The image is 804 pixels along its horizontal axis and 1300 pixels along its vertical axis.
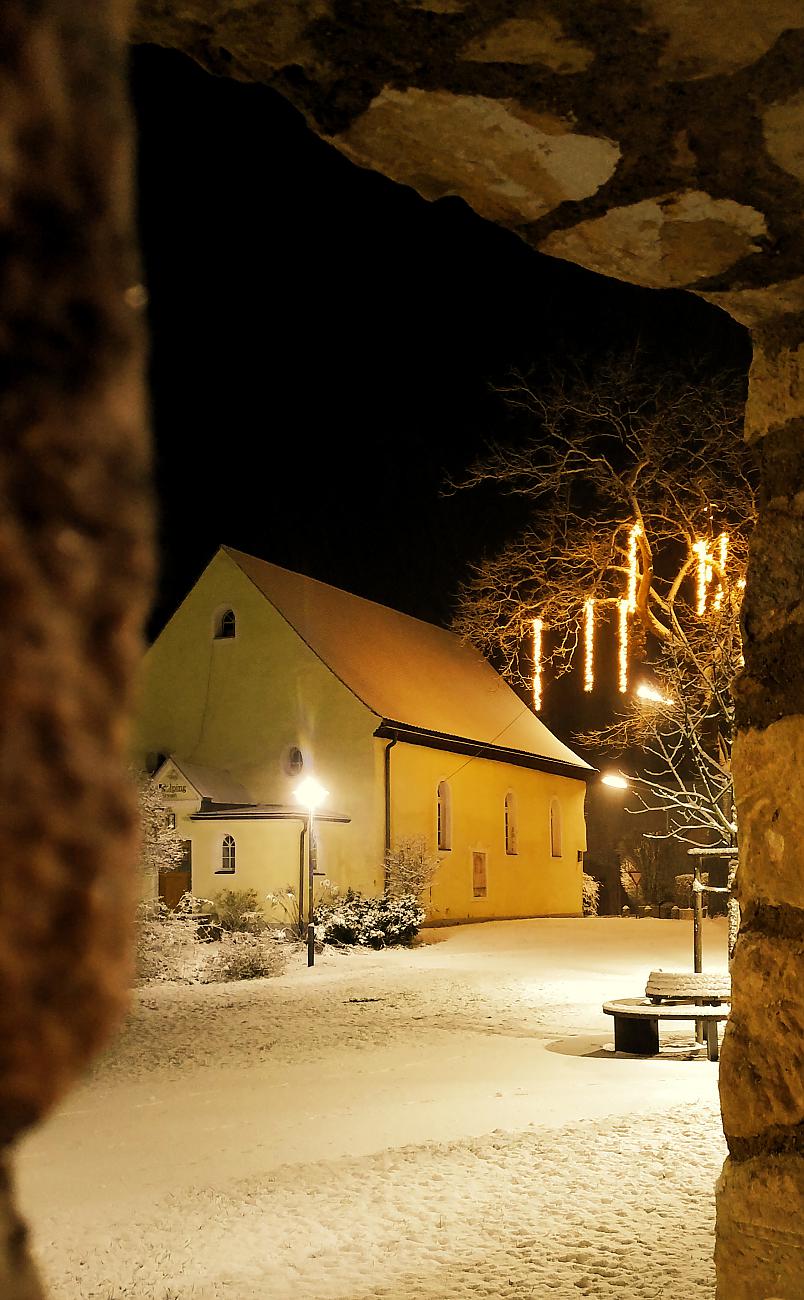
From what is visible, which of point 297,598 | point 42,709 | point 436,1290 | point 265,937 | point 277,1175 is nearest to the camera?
point 42,709

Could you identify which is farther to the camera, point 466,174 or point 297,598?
point 297,598

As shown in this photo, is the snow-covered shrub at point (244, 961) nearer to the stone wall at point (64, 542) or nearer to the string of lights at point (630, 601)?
the string of lights at point (630, 601)

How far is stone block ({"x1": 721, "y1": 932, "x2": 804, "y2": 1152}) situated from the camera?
95.5 inches

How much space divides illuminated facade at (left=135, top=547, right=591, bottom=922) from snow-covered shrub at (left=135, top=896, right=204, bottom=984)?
562cm

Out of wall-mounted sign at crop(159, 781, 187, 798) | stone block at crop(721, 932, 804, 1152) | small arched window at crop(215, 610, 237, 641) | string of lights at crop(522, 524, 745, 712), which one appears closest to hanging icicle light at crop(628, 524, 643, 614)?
string of lights at crop(522, 524, 745, 712)

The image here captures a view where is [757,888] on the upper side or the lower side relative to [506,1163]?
upper

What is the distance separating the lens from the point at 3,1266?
0.34m

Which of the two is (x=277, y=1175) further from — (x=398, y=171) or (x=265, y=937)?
(x=265, y=937)

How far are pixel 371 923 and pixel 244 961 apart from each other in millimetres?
4851

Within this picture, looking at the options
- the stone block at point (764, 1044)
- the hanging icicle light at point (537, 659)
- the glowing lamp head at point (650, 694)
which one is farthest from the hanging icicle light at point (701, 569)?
the stone block at point (764, 1044)

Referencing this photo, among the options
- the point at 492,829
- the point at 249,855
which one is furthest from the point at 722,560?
the point at 492,829

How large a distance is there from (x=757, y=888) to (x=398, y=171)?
177 cm

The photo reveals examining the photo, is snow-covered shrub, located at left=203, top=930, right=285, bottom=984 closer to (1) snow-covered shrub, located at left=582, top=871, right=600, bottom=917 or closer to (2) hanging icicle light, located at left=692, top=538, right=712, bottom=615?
(2) hanging icicle light, located at left=692, top=538, right=712, bottom=615

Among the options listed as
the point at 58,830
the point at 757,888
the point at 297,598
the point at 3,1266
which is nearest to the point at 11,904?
the point at 58,830
